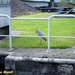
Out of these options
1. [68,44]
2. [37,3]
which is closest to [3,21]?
[68,44]

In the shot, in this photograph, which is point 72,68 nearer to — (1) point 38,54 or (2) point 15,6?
(1) point 38,54

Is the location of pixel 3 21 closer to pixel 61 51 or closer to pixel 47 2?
→ pixel 61 51

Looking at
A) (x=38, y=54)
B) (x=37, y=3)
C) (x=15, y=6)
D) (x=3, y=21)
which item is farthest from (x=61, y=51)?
(x=37, y=3)

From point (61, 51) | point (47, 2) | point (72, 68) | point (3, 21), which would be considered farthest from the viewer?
point (47, 2)

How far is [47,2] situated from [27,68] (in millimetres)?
41899

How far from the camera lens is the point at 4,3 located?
452 inches

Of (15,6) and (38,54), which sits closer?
(38,54)

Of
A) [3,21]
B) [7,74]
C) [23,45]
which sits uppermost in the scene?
[3,21]

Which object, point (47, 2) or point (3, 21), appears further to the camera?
point (47, 2)

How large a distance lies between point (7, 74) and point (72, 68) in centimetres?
184

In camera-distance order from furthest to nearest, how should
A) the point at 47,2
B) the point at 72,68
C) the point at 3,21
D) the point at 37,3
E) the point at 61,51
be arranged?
the point at 47,2
the point at 37,3
the point at 3,21
the point at 61,51
the point at 72,68

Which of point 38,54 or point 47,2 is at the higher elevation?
point 47,2

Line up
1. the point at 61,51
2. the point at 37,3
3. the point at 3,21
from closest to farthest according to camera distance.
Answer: the point at 61,51
the point at 3,21
the point at 37,3

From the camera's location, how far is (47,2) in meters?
49.7
